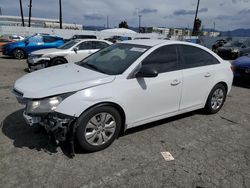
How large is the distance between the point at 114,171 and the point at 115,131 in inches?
26.6

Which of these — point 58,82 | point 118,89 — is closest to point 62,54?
point 58,82

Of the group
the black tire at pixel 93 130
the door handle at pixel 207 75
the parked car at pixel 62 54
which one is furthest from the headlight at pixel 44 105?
the parked car at pixel 62 54

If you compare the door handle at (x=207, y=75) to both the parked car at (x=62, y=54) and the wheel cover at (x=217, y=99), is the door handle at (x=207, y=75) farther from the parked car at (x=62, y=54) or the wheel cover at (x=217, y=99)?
the parked car at (x=62, y=54)

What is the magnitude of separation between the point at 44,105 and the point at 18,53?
11931 mm

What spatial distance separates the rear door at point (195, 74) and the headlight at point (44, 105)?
222cm

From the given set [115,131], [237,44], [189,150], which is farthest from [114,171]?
[237,44]

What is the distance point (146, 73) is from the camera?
3424 millimetres

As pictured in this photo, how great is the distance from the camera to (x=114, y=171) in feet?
9.54

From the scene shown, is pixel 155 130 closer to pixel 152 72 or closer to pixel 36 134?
pixel 152 72

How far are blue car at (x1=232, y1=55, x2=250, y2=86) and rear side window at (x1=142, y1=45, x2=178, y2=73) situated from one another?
15.1 feet

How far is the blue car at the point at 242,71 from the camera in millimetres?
7609

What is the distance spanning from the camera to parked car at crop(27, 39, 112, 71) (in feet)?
28.5

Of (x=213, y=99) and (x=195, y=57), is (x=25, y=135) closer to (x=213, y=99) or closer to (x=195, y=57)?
(x=195, y=57)

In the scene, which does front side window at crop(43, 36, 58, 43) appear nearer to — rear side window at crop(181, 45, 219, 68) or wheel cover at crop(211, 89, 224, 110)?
rear side window at crop(181, 45, 219, 68)
